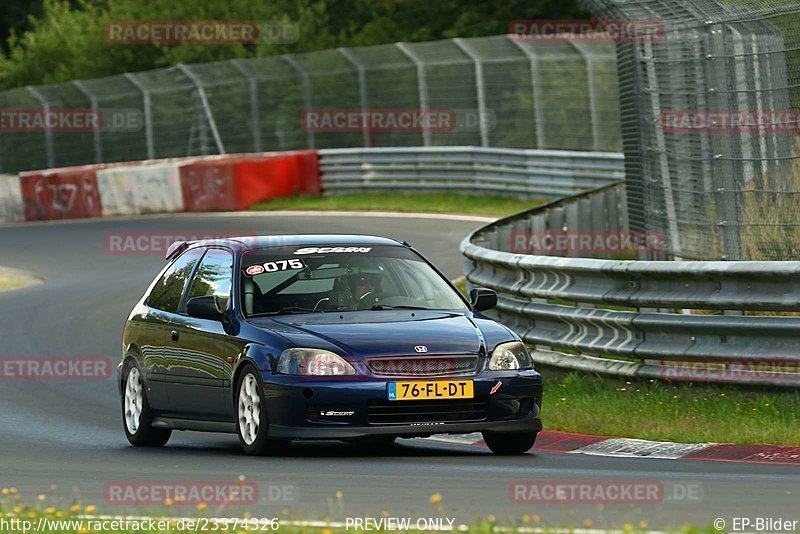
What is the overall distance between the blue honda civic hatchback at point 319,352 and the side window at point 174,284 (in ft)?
0.04

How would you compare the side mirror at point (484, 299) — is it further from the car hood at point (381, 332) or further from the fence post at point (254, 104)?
the fence post at point (254, 104)

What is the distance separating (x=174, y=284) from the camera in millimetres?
12156

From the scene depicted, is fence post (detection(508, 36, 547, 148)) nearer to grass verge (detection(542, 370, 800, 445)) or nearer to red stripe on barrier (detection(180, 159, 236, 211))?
red stripe on barrier (detection(180, 159, 236, 211))

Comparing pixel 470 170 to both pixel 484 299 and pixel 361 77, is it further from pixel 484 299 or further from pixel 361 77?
pixel 484 299

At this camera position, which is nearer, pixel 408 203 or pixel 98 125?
pixel 408 203

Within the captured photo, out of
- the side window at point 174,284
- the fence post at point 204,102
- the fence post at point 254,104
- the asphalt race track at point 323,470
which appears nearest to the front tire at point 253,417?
the asphalt race track at point 323,470

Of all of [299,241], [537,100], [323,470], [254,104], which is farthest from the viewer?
[254,104]

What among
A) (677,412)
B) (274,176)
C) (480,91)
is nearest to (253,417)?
(677,412)

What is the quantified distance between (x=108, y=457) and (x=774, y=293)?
4.29m

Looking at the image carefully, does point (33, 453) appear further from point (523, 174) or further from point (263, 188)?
point (263, 188)

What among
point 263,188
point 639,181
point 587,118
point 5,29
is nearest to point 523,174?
point 587,118

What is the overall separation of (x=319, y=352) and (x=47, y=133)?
3008 centimetres

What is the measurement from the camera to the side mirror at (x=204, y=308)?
10.9 metres

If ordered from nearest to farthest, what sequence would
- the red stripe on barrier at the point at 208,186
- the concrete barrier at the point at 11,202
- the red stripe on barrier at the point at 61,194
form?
the red stripe on barrier at the point at 208,186 → the red stripe on barrier at the point at 61,194 → the concrete barrier at the point at 11,202
